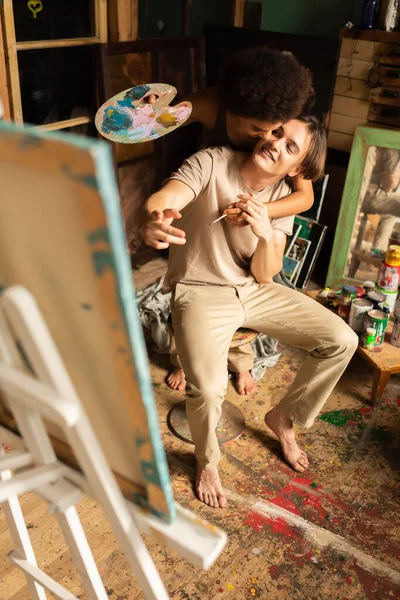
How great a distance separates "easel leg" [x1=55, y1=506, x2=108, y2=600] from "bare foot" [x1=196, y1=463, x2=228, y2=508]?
2.79 feet

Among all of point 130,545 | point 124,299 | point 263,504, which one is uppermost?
point 124,299

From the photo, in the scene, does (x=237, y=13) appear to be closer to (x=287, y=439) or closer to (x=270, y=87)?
(x=270, y=87)

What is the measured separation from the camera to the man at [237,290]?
1662 millimetres

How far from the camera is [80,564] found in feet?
2.98

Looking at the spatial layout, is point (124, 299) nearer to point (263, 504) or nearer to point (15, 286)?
point (15, 286)

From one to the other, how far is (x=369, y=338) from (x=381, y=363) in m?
0.11

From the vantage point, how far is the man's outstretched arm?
1.38 metres

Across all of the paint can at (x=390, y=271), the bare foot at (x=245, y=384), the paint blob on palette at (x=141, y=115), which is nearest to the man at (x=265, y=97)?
the paint blob on palette at (x=141, y=115)

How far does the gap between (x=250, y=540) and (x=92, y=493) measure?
39.1 inches

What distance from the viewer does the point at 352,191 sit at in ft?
9.34

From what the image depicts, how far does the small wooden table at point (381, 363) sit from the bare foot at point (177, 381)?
75 cm

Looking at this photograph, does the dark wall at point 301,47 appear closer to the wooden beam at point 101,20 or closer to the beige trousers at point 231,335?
the wooden beam at point 101,20

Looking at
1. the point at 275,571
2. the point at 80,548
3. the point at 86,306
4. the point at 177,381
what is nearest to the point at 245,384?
the point at 177,381

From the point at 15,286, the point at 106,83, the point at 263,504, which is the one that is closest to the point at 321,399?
the point at 263,504
